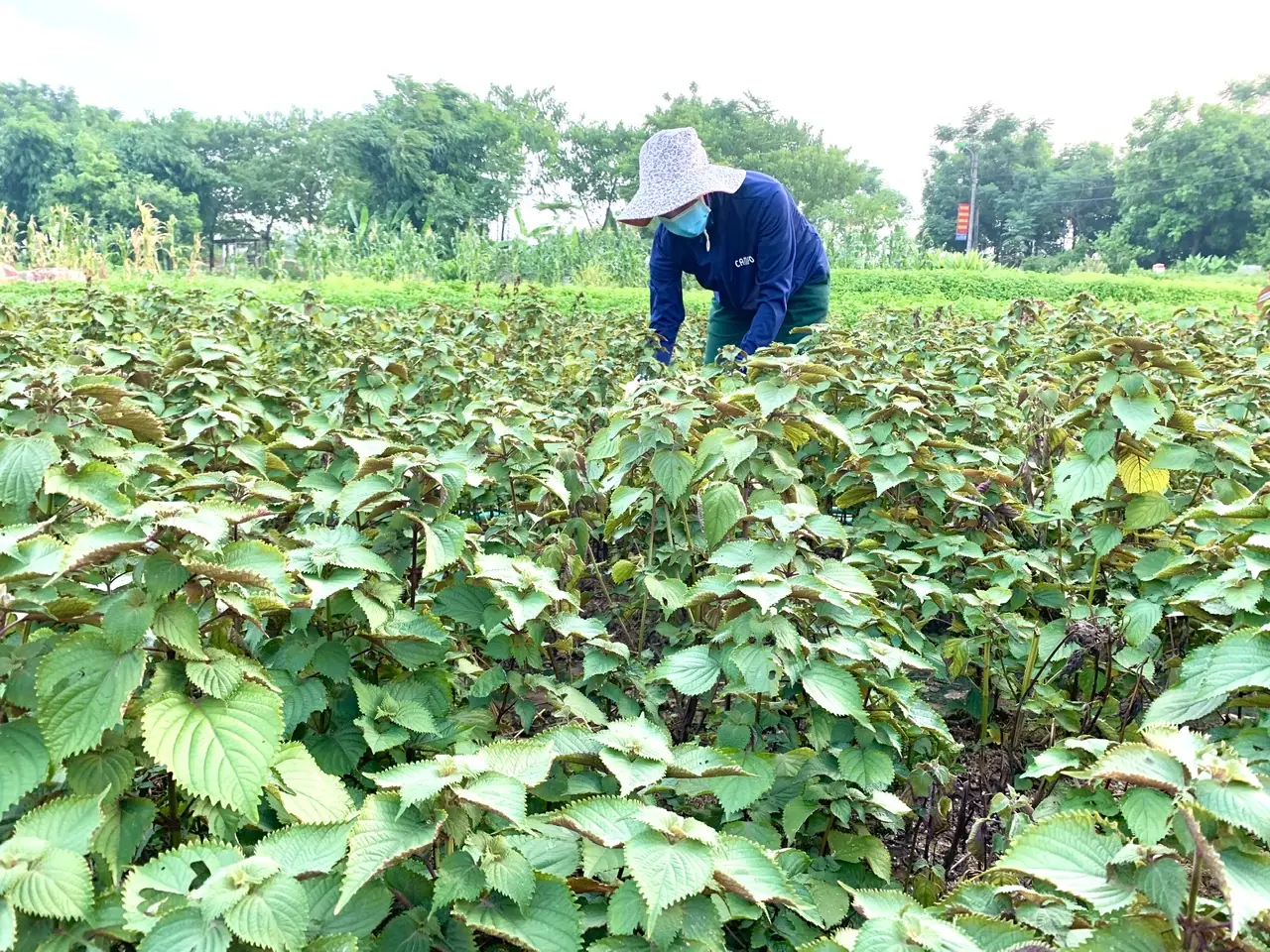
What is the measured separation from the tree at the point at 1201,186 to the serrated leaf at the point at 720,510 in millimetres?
44625

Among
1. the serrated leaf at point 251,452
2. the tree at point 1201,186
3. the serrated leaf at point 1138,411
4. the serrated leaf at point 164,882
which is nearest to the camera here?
the serrated leaf at point 164,882

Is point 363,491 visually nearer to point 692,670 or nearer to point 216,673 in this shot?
point 216,673

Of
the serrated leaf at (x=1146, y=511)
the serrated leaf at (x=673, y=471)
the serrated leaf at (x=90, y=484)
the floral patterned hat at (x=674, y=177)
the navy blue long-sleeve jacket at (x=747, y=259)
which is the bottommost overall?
the serrated leaf at (x=1146, y=511)

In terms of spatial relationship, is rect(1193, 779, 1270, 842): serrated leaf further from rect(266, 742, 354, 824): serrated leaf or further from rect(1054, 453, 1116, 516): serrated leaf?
rect(1054, 453, 1116, 516): serrated leaf

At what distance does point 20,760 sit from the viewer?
96 cm

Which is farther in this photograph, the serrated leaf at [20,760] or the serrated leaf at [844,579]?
the serrated leaf at [844,579]

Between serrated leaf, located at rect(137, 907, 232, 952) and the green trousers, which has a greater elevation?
the green trousers

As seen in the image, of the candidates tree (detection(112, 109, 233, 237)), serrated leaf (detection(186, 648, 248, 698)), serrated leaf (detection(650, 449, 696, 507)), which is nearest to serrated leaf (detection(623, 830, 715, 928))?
serrated leaf (detection(186, 648, 248, 698))

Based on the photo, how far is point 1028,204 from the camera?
4978 cm

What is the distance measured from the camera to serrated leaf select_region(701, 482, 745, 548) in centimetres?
179

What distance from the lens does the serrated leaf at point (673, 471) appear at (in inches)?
77.8

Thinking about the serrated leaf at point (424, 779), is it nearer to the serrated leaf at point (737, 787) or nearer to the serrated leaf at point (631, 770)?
the serrated leaf at point (631, 770)

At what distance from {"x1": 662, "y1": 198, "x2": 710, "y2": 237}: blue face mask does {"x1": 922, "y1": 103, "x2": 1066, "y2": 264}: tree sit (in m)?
50.7

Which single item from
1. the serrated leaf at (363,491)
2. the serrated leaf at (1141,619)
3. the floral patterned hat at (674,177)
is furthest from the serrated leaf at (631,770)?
the floral patterned hat at (674,177)
